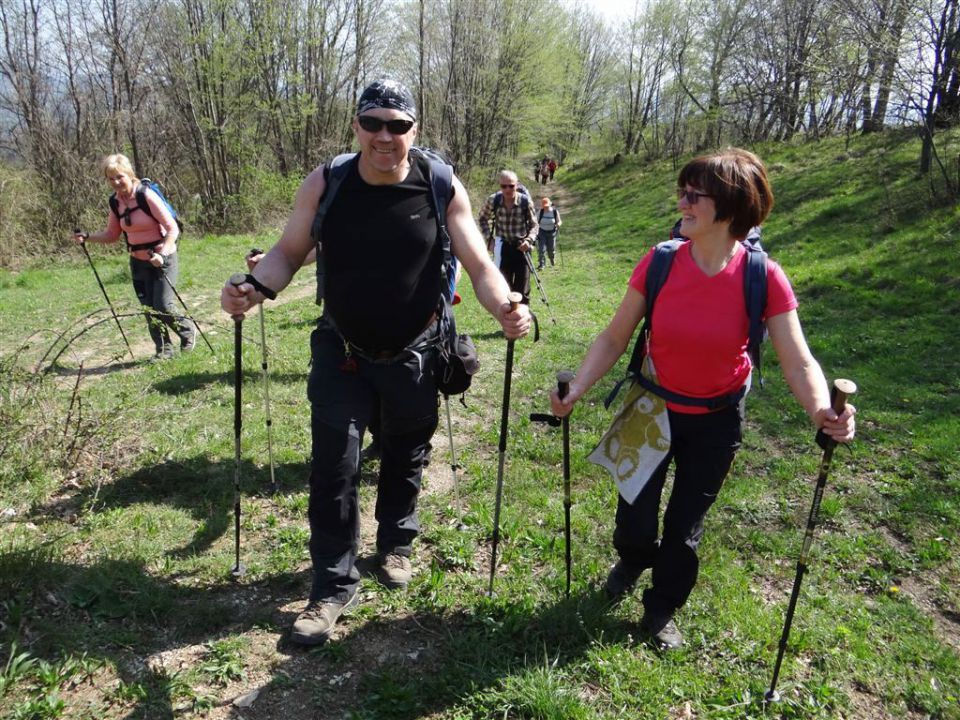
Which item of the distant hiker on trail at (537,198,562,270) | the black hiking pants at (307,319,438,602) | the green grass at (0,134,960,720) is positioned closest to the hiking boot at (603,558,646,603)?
the green grass at (0,134,960,720)

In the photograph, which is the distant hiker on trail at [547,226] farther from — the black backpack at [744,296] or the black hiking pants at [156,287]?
the black backpack at [744,296]

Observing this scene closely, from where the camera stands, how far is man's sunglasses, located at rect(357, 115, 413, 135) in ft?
9.49

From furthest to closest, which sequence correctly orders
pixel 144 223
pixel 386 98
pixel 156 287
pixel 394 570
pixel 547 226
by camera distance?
pixel 547 226 → pixel 156 287 → pixel 144 223 → pixel 394 570 → pixel 386 98

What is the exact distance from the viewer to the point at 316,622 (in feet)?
9.95

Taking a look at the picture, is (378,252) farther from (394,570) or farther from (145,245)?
(145,245)

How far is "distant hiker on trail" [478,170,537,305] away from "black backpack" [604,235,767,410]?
5995 mm

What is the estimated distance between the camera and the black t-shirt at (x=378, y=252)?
118 inches

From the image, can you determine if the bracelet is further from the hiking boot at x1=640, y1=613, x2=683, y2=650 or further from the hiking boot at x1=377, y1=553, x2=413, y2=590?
the hiking boot at x1=640, y1=613, x2=683, y2=650

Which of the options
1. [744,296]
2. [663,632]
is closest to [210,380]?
[663,632]

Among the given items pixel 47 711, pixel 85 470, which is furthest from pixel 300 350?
pixel 47 711

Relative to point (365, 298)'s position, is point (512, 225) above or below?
below

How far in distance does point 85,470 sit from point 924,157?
56.4ft

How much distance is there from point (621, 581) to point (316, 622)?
5.36ft

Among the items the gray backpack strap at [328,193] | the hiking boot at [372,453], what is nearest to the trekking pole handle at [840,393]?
the gray backpack strap at [328,193]
